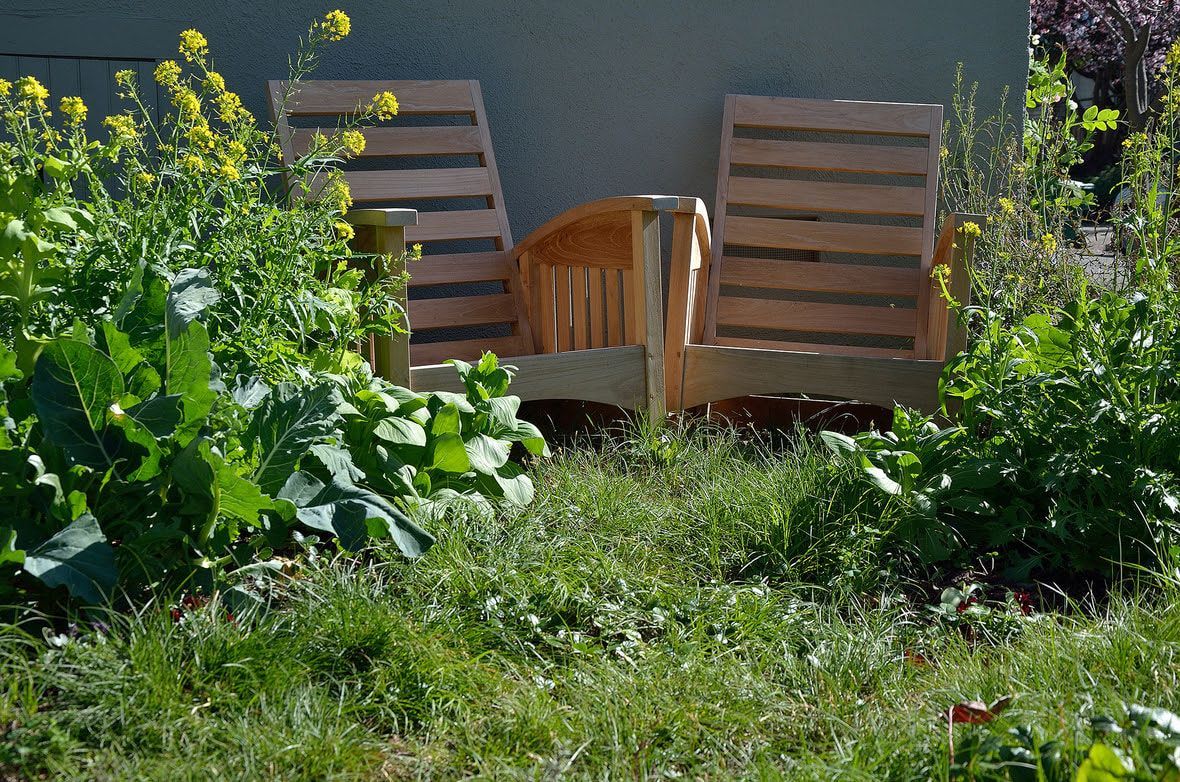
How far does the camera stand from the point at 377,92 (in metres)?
3.57

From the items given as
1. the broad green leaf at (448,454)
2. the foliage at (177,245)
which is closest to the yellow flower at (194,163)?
the foliage at (177,245)

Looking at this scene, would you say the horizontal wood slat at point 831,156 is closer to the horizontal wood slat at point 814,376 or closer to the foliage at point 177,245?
the horizontal wood slat at point 814,376

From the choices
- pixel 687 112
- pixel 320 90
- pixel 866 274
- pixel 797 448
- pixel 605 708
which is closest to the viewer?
pixel 605 708

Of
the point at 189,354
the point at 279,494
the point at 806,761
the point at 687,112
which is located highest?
the point at 687,112

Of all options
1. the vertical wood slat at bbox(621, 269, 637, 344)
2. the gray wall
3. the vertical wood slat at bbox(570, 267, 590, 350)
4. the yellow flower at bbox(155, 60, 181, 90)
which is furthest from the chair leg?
the yellow flower at bbox(155, 60, 181, 90)

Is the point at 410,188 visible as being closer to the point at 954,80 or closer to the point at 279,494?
the point at 279,494

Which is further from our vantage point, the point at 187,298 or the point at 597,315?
the point at 597,315

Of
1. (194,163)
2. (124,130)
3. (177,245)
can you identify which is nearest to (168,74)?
(124,130)

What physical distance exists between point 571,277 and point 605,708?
7.46 feet

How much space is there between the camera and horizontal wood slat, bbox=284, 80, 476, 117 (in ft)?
11.6

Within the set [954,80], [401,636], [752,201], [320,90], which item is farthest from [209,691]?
[954,80]

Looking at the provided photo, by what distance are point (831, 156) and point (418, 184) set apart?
5.08 ft

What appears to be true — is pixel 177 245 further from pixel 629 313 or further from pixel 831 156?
pixel 831 156

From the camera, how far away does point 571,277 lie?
3.71 meters
